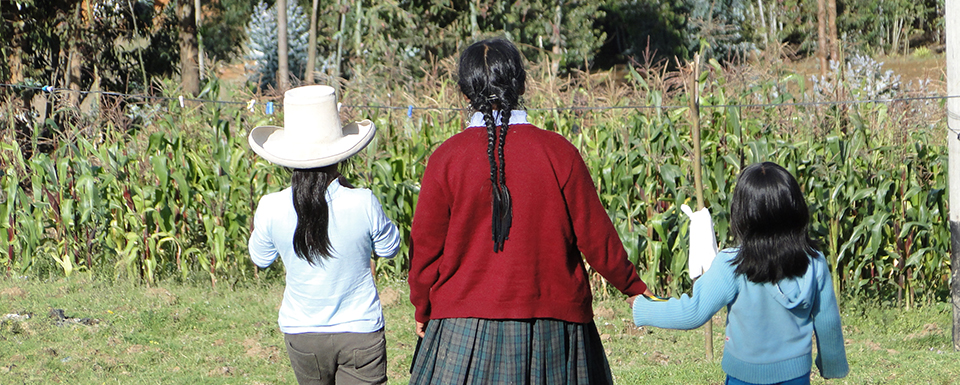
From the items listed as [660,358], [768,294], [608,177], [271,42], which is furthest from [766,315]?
[271,42]

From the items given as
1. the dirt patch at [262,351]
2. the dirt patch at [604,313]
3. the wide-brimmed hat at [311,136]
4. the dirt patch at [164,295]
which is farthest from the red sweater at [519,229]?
the dirt patch at [164,295]

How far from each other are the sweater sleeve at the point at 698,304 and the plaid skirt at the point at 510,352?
202 mm

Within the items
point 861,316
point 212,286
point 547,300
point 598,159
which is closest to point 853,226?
point 861,316

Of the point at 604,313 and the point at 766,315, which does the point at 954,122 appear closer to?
the point at 604,313

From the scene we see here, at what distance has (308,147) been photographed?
2836 millimetres

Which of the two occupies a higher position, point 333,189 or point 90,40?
point 90,40

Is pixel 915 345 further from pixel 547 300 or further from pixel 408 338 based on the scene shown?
pixel 547 300

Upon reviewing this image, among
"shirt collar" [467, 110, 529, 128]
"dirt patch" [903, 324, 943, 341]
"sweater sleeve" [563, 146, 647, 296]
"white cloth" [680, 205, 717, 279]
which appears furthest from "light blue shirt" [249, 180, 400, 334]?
"dirt patch" [903, 324, 943, 341]

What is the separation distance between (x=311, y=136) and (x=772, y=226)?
146 centimetres

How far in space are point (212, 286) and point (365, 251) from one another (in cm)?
407

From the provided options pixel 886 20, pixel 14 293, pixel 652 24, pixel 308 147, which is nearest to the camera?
pixel 308 147

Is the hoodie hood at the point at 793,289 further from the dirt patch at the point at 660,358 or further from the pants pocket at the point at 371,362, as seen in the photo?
the dirt patch at the point at 660,358

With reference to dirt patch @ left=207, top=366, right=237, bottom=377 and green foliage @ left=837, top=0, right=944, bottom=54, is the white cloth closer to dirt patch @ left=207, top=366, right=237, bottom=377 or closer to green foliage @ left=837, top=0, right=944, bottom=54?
dirt patch @ left=207, top=366, right=237, bottom=377

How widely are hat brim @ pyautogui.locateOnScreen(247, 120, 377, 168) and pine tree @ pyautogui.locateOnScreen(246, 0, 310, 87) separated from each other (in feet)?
54.6
